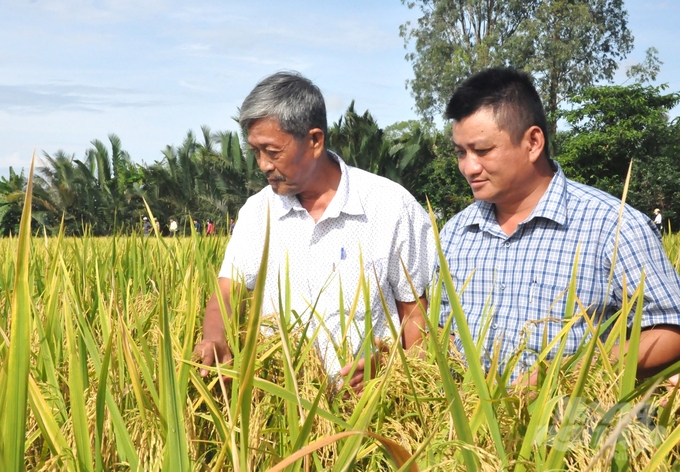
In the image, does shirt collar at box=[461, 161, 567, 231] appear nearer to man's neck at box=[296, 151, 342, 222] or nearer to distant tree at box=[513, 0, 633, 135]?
man's neck at box=[296, 151, 342, 222]

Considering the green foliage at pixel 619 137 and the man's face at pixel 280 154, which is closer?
the man's face at pixel 280 154

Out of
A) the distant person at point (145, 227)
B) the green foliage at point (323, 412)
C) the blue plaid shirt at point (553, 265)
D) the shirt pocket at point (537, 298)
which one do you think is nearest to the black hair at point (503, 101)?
the blue plaid shirt at point (553, 265)

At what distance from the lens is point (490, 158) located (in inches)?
59.2

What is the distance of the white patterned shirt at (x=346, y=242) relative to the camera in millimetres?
1821

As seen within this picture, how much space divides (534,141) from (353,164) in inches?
579

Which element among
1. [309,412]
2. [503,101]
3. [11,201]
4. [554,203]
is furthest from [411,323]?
[11,201]

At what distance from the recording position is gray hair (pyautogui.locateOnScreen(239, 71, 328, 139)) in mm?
1796

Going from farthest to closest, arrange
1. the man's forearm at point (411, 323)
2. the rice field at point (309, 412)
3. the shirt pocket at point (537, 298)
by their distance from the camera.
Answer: the man's forearm at point (411, 323)
the shirt pocket at point (537, 298)
the rice field at point (309, 412)

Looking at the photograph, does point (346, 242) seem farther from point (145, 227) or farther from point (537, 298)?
point (145, 227)

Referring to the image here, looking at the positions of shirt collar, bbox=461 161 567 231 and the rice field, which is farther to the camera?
shirt collar, bbox=461 161 567 231

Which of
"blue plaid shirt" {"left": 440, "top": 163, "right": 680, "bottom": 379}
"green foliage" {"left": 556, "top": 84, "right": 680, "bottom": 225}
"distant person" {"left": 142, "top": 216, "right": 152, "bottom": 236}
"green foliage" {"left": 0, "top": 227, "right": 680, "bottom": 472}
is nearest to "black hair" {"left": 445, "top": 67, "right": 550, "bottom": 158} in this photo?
"blue plaid shirt" {"left": 440, "top": 163, "right": 680, "bottom": 379}

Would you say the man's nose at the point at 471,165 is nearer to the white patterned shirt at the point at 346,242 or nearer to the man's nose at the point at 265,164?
the white patterned shirt at the point at 346,242

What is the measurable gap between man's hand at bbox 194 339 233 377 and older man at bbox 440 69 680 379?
0.46m

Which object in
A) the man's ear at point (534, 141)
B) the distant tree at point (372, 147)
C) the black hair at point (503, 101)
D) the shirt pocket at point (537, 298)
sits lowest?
the shirt pocket at point (537, 298)
